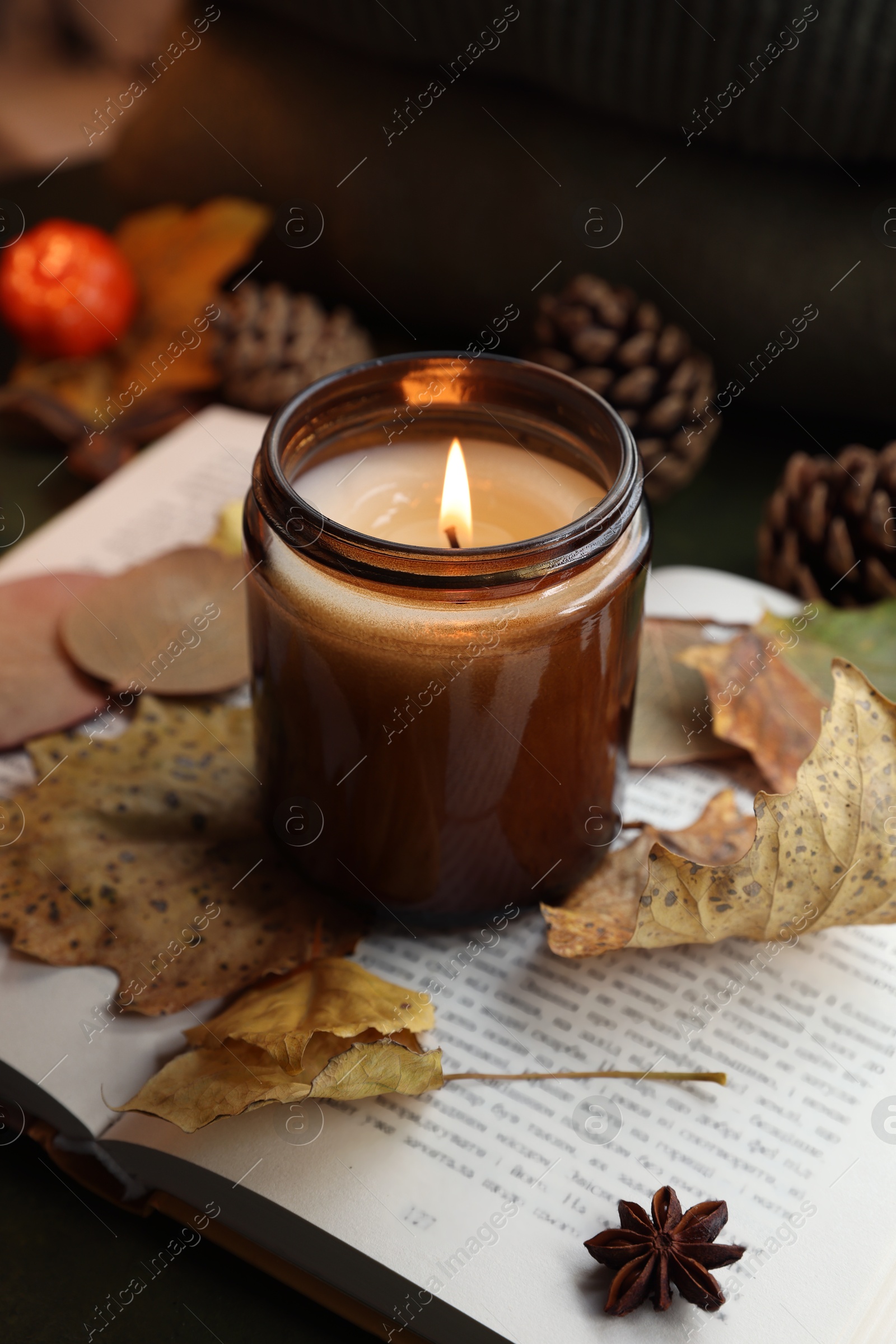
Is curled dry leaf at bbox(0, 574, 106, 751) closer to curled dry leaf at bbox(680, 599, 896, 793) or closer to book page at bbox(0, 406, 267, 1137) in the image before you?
book page at bbox(0, 406, 267, 1137)

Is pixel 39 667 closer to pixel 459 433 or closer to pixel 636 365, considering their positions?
pixel 459 433

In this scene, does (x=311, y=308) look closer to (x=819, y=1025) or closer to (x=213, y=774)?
(x=213, y=774)

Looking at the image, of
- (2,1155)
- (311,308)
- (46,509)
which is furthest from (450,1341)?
(311,308)

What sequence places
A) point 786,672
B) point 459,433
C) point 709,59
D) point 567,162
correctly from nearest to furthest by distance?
point 459,433, point 786,672, point 709,59, point 567,162

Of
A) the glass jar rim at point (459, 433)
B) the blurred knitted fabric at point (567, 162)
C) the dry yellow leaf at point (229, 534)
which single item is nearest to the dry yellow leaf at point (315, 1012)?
the glass jar rim at point (459, 433)

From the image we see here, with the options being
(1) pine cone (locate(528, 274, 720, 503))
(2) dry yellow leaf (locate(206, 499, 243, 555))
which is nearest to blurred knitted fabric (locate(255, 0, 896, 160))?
(1) pine cone (locate(528, 274, 720, 503))

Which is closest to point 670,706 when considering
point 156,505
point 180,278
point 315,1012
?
point 315,1012

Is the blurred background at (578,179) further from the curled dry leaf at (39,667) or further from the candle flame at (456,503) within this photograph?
the candle flame at (456,503)
